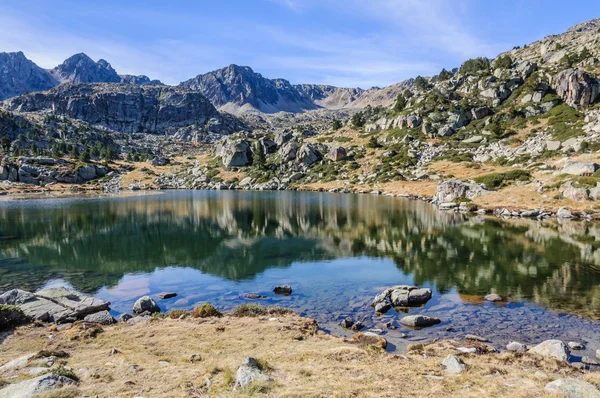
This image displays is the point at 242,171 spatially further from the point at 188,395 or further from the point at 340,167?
the point at 188,395

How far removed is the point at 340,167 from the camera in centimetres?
13788

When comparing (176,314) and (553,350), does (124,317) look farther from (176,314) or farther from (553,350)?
(553,350)

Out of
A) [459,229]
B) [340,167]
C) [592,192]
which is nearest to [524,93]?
[340,167]

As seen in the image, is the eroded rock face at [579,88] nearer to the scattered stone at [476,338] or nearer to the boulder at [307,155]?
the boulder at [307,155]

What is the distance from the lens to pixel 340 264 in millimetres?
35438

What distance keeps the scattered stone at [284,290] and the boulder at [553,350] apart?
15919 mm

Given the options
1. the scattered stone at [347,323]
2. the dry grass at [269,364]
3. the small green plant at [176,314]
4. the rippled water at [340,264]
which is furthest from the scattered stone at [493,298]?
the small green plant at [176,314]

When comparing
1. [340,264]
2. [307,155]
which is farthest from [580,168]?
[307,155]

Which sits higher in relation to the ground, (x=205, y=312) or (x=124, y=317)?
(x=205, y=312)

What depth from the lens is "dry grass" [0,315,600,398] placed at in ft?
37.6

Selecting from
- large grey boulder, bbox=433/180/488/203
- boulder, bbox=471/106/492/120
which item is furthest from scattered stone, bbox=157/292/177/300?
boulder, bbox=471/106/492/120

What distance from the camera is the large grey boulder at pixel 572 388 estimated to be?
36.0 feet

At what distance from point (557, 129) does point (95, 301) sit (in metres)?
121

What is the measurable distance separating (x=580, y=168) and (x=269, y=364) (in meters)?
74.5
